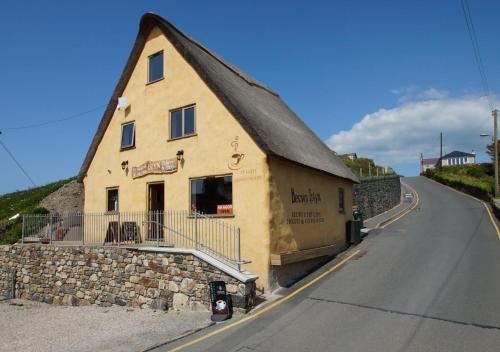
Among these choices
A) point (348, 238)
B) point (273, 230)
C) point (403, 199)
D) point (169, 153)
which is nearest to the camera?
point (273, 230)

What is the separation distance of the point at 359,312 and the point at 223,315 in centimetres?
335

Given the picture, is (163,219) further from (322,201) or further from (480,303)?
(480,303)

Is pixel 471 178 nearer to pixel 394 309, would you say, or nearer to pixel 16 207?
pixel 394 309

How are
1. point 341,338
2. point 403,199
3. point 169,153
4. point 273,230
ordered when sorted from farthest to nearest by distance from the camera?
1. point 403,199
2. point 169,153
3. point 273,230
4. point 341,338

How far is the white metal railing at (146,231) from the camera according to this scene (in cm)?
1276

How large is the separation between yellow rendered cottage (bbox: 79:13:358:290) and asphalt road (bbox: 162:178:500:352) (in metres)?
1.92

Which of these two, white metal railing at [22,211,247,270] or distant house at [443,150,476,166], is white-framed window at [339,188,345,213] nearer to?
white metal railing at [22,211,247,270]

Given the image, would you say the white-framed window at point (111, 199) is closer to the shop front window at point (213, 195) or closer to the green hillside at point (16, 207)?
the shop front window at point (213, 195)

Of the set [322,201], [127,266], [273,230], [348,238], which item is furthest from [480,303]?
[127,266]

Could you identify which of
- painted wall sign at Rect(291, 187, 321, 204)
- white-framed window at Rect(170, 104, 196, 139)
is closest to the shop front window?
white-framed window at Rect(170, 104, 196, 139)

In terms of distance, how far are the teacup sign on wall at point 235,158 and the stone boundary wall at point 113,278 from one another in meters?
3.32

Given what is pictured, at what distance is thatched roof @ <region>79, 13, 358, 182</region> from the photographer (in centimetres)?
1278

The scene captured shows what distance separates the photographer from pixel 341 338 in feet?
26.1

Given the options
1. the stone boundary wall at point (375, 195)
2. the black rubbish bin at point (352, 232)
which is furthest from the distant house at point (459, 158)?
the black rubbish bin at point (352, 232)
